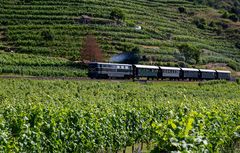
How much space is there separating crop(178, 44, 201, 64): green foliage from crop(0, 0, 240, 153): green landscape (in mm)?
212

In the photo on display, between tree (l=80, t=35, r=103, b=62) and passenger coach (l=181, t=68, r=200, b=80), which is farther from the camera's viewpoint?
tree (l=80, t=35, r=103, b=62)

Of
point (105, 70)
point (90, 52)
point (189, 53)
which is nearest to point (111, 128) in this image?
point (105, 70)

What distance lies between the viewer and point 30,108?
21.4 metres

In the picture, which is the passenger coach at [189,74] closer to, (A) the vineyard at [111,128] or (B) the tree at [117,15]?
(B) the tree at [117,15]

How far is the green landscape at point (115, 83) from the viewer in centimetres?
1892

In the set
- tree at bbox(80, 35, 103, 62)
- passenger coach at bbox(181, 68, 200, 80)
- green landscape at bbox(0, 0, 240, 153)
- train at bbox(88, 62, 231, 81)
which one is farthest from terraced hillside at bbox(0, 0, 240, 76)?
passenger coach at bbox(181, 68, 200, 80)

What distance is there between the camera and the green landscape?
18919 mm

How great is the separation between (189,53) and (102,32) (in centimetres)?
1845

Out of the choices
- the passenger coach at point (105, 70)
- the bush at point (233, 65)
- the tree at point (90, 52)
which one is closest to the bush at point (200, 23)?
the bush at point (233, 65)

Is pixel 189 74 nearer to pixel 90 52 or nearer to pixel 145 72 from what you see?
pixel 145 72

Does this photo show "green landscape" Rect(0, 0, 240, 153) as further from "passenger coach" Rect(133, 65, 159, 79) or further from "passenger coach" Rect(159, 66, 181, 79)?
"passenger coach" Rect(159, 66, 181, 79)

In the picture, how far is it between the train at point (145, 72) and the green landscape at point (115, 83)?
8.49 ft

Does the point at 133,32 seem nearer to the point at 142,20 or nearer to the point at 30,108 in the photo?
the point at 142,20

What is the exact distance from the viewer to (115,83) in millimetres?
60219
